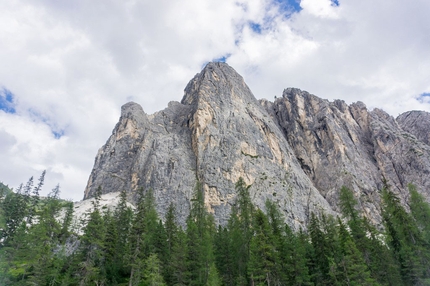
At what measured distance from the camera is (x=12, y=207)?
66.0 m

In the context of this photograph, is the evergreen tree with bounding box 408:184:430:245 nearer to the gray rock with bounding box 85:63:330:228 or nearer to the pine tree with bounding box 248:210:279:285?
the pine tree with bounding box 248:210:279:285

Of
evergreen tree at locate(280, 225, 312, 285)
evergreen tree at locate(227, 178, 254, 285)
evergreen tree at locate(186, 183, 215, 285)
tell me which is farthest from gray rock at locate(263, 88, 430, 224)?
evergreen tree at locate(186, 183, 215, 285)

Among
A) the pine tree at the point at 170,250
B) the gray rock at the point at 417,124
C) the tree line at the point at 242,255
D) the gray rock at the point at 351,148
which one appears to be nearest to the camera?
the tree line at the point at 242,255

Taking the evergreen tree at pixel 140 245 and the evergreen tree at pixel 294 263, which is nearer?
the evergreen tree at pixel 294 263

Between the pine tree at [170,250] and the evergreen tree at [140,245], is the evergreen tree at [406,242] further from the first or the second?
the evergreen tree at [140,245]

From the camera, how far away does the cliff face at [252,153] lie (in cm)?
9831

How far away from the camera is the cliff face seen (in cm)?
9831

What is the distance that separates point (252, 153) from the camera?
364 feet

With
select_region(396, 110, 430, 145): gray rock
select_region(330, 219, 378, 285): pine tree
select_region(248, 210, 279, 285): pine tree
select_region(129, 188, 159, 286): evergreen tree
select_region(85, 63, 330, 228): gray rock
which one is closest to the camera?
select_region(330, 219, 378, 285): pine tree

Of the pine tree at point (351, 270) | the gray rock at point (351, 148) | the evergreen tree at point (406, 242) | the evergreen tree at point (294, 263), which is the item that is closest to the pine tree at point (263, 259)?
the evergreen tree at point (294, 263)

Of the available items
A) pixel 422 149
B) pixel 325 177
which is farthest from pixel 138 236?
pixel 422 149

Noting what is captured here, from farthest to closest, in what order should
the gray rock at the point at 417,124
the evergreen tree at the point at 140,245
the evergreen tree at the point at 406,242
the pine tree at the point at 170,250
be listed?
the gray rock at the point at 417,124 < the pine tree at the point at 170,250 < the evergreen tree at the point at 406,242 < the evergreen tree at the point at 140,245

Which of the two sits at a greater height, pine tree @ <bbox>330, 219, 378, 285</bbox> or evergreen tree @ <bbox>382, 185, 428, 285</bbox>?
evergreen tree @ <bbox>382, 185, 428, 285</bbox>

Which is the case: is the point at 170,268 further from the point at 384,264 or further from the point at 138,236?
the point at 384,264
